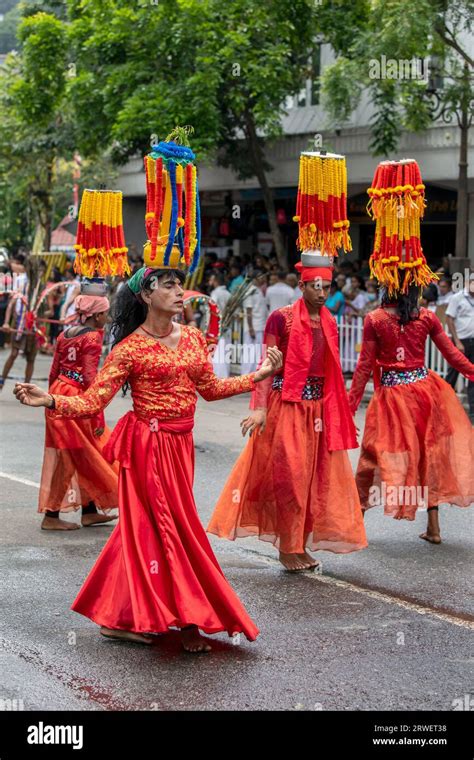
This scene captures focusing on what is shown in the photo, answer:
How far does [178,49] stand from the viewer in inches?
775

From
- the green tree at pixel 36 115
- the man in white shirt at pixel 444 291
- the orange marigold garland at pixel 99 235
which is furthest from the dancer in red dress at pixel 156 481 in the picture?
the green tree at pixel 36 115

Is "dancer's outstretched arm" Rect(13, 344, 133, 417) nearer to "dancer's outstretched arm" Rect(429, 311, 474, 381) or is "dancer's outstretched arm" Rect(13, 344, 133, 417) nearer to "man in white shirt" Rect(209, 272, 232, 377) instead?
"dancer's outstretched arm" Rect(429, 311, 474, 381)

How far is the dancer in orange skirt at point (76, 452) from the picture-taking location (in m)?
8.70

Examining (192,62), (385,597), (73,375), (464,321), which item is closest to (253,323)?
(192,62)

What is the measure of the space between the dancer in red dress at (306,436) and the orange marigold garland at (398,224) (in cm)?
60

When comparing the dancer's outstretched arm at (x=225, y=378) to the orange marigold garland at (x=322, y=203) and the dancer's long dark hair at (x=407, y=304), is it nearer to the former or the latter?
the orange marigold garland at (x=322, y=203)

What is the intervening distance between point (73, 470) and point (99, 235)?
196cm

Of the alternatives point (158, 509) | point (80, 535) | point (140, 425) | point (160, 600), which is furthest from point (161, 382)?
point (80, 535)

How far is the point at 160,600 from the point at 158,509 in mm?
430

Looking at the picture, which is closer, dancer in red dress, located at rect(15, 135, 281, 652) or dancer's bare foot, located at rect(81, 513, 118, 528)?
dancer in red dress, located at rect(15, 135, 281, 652)

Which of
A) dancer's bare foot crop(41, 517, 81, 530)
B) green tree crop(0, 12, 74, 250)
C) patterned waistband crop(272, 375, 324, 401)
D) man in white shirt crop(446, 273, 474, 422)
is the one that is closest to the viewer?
patterned waistband crop(272, 375, 324, 401)

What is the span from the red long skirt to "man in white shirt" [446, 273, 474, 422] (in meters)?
9.02

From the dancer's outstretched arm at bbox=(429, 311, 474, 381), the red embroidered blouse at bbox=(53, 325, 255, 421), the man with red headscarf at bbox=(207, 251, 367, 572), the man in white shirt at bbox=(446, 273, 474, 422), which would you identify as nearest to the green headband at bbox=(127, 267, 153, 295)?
the red embroidered blouse at bbox=(53, 325, 255, 421)

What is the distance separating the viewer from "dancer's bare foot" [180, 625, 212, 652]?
5.86 meters
